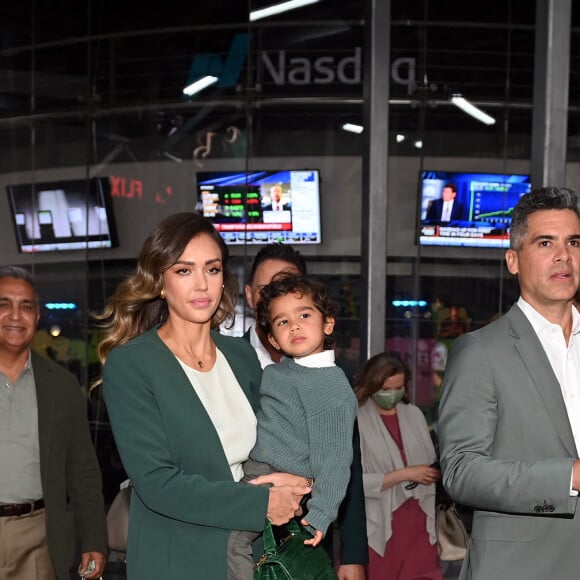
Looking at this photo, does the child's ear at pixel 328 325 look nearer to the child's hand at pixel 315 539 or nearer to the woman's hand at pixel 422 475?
the child's hand at pixel 315 539

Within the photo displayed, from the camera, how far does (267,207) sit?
976cm

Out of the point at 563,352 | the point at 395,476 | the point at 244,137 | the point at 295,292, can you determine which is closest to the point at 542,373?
the point at 563,352

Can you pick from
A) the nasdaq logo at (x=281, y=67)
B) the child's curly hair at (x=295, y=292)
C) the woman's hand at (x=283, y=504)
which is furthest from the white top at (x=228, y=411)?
the nasdaq logo at (x=281, y=67)

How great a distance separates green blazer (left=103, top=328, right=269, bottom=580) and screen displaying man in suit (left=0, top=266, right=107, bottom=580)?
1.53 meters

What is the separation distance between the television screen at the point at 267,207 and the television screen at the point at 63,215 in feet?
3.11

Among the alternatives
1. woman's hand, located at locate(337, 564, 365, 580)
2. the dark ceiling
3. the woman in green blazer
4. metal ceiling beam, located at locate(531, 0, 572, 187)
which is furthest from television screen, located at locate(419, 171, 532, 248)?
the woman in green blazer

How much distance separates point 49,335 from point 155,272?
7.20 meters

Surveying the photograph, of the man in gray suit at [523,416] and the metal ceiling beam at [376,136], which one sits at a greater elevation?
the metal ceiling beam at [376,136]

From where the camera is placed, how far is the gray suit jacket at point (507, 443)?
2725mm

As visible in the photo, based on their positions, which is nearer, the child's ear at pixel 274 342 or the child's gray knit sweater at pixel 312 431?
the child's gray knit sweater at pixel 312 431

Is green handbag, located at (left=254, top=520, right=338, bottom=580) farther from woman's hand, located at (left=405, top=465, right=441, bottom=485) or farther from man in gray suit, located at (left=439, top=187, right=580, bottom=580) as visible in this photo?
woman's hand, located at (left=405, top=465, right=441, bottom=485)

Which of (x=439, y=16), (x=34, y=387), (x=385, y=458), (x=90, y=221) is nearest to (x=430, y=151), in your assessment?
(x=439, y=16)

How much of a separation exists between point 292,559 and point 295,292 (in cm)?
80

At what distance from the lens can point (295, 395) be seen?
9.39ft
